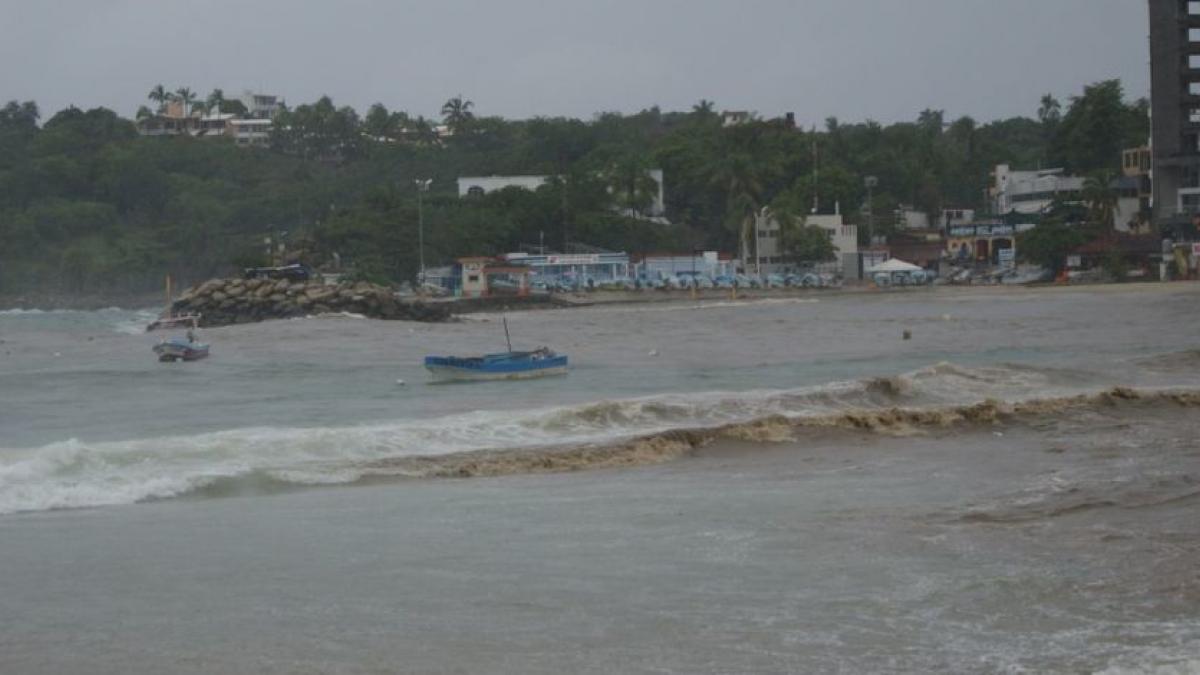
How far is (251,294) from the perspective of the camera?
254 ft

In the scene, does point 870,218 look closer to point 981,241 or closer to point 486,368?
point 981,241

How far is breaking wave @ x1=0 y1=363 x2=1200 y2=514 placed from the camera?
19.3 m

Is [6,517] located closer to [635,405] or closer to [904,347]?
[635,405]

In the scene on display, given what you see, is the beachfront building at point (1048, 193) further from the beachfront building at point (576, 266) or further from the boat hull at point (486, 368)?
the boat hull at point (486, 368)

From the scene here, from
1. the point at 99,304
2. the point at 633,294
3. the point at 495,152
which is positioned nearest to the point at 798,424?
the point at 633,294

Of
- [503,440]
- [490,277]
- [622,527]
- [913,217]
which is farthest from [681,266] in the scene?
[622,527]

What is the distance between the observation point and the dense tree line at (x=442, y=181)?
109812mm

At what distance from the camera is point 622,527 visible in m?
14.8

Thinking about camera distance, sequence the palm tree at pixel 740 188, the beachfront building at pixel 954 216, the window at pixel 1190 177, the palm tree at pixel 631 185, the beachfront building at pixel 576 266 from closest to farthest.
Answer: the window at pixel 1190 177 → the beachfront building at pixel 576 266 → the palm tree at pixel 740 188 → the palm tree at pixel 631 185 → the beachfront building at pixel 954 216

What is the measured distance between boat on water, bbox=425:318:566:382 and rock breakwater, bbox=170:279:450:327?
3416 centimetres

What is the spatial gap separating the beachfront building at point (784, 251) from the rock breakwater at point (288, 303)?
1418 inches

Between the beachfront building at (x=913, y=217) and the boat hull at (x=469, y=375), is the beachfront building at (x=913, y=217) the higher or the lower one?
the higher one

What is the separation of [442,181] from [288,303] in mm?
75890

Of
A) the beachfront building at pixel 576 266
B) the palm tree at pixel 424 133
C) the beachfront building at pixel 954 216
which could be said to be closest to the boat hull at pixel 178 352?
the beachfront building at pixel 576 266
